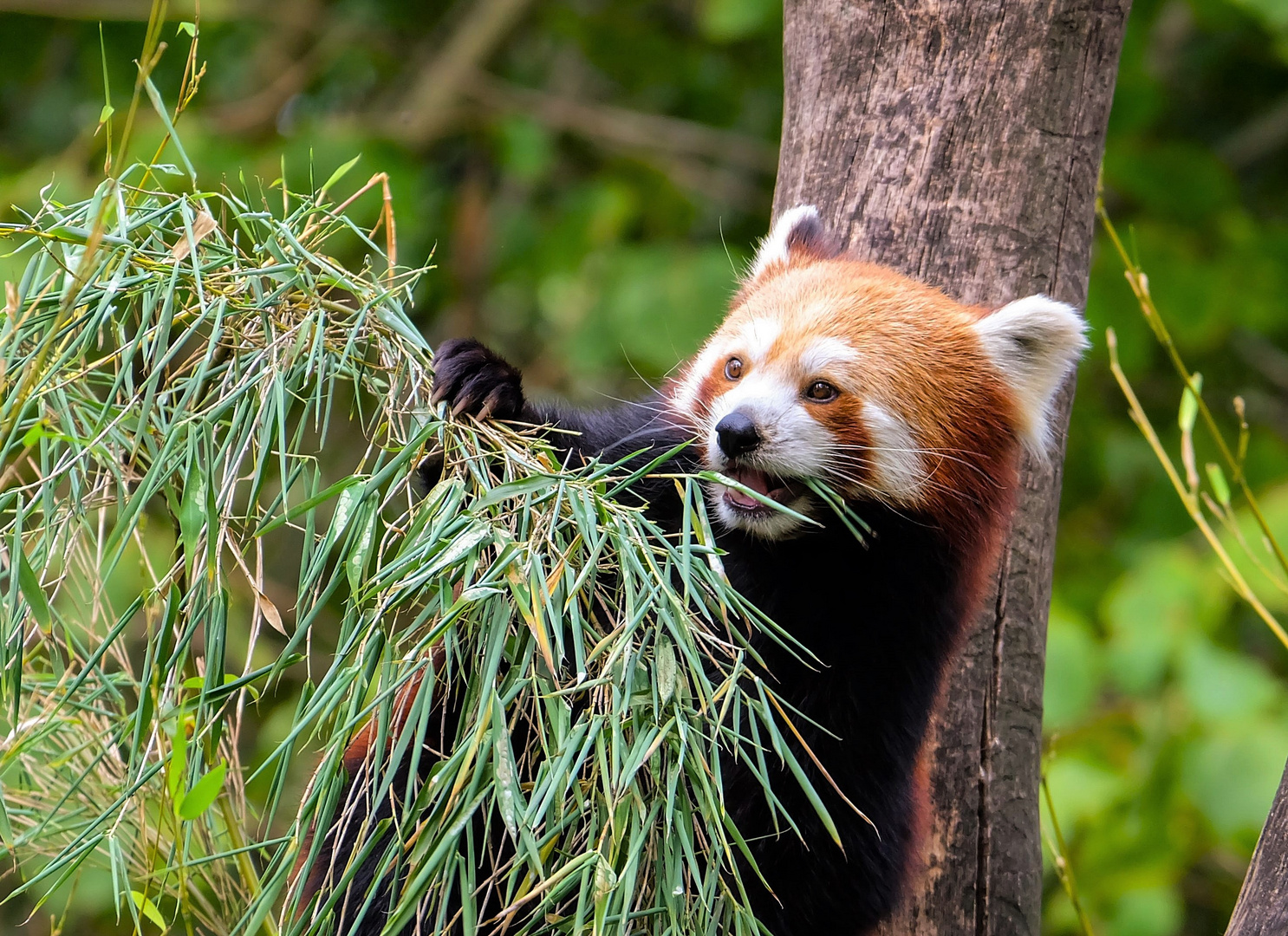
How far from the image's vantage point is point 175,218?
1701 mm

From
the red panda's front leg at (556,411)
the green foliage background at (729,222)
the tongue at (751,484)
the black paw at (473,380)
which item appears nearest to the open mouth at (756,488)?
the tongue at (751,484)

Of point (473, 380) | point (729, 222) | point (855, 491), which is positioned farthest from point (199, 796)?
point (729, 222)

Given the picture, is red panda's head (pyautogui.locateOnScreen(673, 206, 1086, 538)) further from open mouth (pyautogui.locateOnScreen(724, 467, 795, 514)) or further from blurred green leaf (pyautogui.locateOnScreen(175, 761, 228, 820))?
blurred green leaf (pyautogui.locateOnScreen(175, 761, 228, 820))

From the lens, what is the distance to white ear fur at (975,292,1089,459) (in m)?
2.32

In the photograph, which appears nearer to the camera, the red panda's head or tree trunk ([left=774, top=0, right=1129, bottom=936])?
the red panda's head

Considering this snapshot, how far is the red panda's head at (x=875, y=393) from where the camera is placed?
2.19 metres

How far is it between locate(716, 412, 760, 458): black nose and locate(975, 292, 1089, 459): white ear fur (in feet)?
1.95

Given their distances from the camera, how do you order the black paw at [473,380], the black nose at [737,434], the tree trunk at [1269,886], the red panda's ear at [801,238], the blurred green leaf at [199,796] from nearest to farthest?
the blurred green leaf at [199,796], the tree trunk at [1269,886], the black paw at [473,380], the black nose at [737,434], the red panda's ear at [801,238]

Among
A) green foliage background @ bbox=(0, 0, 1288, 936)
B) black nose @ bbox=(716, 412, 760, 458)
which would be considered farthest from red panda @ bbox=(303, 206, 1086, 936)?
green foliage background @ bbox=(0, 0, 1288, 936)

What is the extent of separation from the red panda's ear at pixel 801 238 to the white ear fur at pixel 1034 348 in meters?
0.38

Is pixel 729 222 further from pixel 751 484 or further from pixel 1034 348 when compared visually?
pixel 751 484

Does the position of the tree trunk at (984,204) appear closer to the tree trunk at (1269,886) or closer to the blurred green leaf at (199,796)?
the tree trunk at (1269,886)

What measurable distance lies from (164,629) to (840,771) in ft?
4.12

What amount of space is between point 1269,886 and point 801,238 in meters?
1.54
